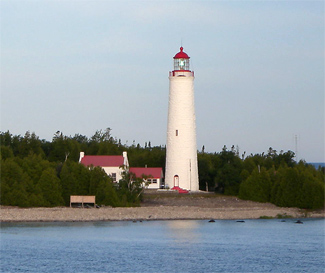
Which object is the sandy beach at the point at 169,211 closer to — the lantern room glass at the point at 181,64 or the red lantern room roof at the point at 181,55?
the lantern room glass at the point at 181,64

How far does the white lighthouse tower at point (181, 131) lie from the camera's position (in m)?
57.6

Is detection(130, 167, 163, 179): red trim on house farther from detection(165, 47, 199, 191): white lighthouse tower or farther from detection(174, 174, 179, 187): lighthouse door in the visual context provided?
detection(174, 174, 179, 187): lighthouse door

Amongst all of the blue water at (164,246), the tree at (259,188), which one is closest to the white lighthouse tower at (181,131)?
the tree at (259,188)

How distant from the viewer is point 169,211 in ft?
167

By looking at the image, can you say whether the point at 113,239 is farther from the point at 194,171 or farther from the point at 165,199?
the point at 194,171

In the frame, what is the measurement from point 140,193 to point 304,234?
Answer: 14061 millimetres

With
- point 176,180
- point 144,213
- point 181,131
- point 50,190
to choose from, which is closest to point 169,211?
point 144,213

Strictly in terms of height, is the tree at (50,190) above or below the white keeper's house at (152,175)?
below

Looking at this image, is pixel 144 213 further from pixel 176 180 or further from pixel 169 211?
pixel 176 180

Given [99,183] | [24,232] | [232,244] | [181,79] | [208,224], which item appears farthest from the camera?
[181,79]

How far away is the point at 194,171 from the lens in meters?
58.6

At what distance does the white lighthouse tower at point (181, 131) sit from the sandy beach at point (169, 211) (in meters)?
2.62

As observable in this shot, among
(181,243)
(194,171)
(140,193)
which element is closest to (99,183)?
(140,193)

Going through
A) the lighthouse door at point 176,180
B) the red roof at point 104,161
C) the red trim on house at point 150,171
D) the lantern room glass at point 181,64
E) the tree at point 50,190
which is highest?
the lantern room glass at point 181,64
